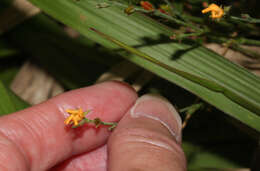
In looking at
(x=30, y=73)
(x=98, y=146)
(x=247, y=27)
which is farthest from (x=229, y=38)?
(x=30, y=73)

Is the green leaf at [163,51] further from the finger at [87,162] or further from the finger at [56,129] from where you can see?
the finger at [87,162]

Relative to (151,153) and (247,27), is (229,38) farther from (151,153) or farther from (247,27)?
(151,153)

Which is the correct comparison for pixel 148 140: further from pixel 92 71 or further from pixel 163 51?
pixel 92 71

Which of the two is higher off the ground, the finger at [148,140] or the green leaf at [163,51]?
the green leaf at [163,51]

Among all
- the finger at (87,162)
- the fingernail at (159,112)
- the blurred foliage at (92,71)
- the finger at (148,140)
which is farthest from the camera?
the blurred foliage at (92,71)

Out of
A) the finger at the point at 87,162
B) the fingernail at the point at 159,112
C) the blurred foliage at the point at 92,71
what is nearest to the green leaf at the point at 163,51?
the fingernail at the point at 159,112

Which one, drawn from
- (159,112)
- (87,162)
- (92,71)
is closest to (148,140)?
(159,112)
